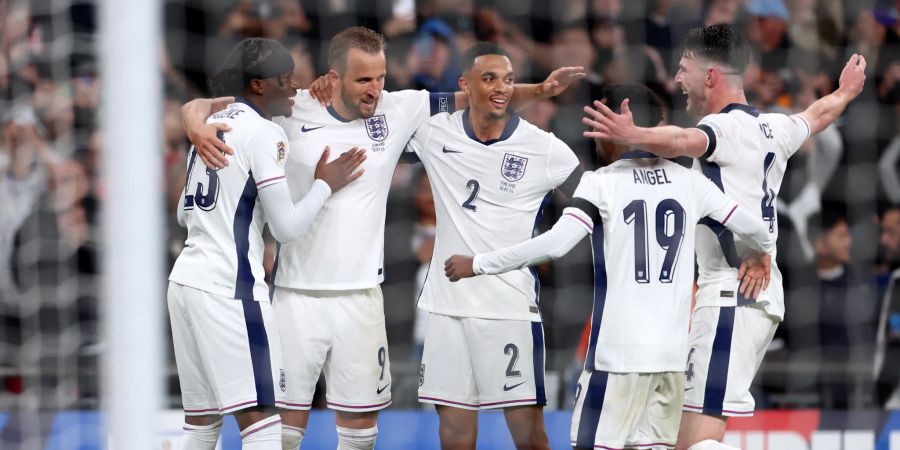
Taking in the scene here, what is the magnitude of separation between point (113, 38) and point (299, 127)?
2083mm

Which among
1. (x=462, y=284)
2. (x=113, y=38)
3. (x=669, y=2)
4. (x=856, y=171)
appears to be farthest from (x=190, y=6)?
(x=856, y=171)

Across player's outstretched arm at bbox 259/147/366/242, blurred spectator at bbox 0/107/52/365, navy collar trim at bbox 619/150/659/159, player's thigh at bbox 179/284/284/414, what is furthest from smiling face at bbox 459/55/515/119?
blurred spectator at bbox 0/107/52/365

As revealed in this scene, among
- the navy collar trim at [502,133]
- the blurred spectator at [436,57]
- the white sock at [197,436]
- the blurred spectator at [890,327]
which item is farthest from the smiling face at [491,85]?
the blurred spectator at [890,327]

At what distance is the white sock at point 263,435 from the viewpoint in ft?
14.7

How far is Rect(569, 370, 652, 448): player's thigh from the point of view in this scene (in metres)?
4.44

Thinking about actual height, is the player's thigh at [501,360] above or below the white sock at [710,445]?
above

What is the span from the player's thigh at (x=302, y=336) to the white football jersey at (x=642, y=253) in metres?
1.01

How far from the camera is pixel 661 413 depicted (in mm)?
4535

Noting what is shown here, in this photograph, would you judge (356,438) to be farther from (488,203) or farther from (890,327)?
(890,327)

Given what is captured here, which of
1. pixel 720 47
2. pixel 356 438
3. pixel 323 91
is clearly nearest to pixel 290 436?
pixel 356 438

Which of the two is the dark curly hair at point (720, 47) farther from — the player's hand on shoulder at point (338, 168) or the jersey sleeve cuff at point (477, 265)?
the player's hand on shoulder at point (338, 168)

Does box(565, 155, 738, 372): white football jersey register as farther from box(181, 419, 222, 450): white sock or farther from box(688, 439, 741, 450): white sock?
box(181, 419, 222, 450): white sock

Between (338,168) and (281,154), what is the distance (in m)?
0.29

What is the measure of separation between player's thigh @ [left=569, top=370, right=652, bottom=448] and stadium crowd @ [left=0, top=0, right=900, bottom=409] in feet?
5.43
